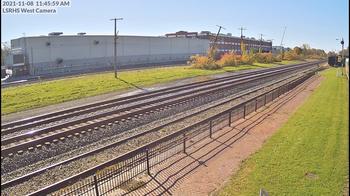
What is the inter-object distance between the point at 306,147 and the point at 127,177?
6.71m

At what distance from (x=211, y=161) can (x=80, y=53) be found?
2223 inches

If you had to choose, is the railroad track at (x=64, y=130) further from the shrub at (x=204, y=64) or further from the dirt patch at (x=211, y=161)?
the shrub at (x=204, y=64)

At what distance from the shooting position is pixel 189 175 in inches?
429

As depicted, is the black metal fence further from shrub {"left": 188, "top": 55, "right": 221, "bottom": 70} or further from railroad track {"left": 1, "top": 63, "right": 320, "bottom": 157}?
shrub {"left": 188, "top": 55, "right": 221, "bottom": 70}

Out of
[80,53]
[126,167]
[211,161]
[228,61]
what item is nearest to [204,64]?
[228,61]

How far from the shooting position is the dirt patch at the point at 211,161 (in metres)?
10.1

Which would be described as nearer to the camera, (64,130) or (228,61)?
(64,130)

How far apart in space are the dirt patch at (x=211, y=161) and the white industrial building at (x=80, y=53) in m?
40.4

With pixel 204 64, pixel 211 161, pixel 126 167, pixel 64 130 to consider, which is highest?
pixel 204 64

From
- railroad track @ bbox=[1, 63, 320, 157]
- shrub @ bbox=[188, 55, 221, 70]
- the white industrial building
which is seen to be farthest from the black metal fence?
shrub @ bbox=[188, 55, 221, 70]

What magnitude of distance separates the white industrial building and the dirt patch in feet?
132

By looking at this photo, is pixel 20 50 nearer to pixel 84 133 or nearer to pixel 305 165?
pixel 84 133

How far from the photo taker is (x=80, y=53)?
6450cm

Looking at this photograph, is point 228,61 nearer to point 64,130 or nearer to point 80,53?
point 80,53
